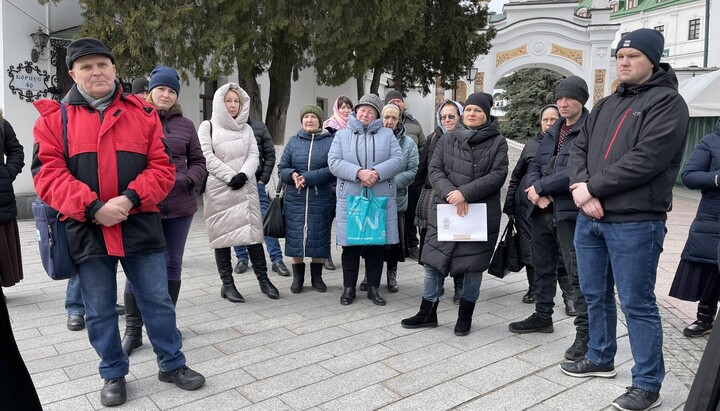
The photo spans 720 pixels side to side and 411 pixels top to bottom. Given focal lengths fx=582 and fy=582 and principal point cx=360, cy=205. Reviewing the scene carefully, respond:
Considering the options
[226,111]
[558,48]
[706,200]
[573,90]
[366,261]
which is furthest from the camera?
[558,48]

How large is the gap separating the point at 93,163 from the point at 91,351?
1614 millimetres

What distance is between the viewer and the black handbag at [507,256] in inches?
Answer: 195

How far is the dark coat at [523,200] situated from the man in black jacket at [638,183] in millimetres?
1536

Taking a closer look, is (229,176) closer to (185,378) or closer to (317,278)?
(317,278)

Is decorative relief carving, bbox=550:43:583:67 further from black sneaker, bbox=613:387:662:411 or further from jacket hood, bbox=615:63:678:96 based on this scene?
black sneaker, bbox=613:387:662:411

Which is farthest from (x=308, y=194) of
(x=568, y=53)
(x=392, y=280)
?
(x=568, y=53)

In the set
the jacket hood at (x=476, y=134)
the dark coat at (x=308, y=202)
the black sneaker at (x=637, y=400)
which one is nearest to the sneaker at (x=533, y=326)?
the black sneaker at (x=637, y=400)

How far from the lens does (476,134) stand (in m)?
4.35

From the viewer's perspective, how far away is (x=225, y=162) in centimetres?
510

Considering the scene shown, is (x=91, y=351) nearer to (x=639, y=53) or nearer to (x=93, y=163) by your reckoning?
(x=93, y=163)

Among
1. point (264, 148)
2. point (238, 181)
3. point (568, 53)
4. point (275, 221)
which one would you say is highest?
point (568, 53)

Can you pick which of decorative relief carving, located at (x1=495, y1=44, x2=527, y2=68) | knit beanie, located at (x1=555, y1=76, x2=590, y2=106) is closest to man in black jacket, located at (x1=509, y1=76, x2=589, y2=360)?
knit beanie, located at (x1=555, y1=76, x2=590, y2=106)

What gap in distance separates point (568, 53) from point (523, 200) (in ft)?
78.8

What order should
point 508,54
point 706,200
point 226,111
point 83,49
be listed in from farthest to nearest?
1. point 508,54
2. point 226,111
3. point 706,200
4. point 83,49
